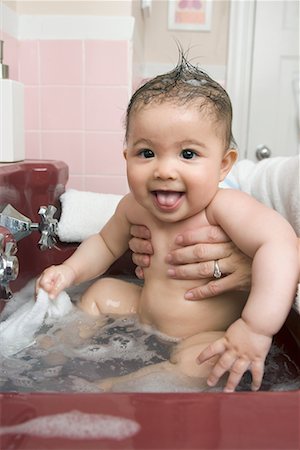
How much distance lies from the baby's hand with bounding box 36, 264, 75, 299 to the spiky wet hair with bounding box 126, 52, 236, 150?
1.01ft

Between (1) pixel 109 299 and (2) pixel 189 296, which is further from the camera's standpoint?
(1) pixel 109 299

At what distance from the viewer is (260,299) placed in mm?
715

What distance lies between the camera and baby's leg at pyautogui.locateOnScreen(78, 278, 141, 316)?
1.01 meters

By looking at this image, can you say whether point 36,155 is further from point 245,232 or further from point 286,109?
point 286,109

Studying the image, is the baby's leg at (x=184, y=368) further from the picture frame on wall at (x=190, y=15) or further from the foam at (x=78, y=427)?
the picture frame on wall at (x=190, y=15)

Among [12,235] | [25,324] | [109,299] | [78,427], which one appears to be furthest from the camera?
[109,299]

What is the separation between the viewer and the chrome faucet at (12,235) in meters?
0.67

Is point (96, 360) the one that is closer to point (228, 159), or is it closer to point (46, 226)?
point (46, 226)

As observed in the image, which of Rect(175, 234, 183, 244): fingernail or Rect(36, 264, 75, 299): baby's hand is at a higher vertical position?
Rect(175, 234, 183, 244): fingernail

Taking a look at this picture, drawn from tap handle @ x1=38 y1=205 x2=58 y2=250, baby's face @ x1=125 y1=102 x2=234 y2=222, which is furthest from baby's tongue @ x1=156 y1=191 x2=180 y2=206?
tap handle @ x1=38 y1=205 x2=58 y2=250

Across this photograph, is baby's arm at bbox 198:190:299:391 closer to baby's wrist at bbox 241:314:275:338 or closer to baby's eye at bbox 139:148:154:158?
baby's wrist at bbox 241:314:275:338

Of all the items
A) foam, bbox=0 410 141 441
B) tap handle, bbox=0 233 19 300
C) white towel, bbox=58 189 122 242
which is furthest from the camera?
white towel, bbox=58 189 122 242

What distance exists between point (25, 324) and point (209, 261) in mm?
343

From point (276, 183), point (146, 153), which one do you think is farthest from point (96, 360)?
point (276, 183)
